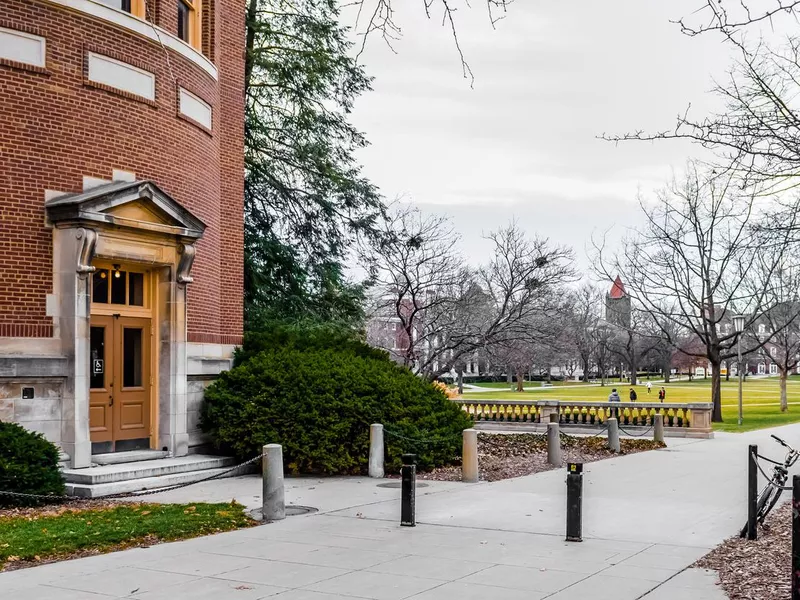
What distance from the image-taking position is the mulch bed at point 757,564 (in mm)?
7961

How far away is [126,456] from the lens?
15984mm

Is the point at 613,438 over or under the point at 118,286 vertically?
under

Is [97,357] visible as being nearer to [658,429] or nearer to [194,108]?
[194,108]

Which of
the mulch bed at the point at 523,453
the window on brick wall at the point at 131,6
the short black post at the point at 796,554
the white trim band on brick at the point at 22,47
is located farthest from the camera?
the mulch bed at the point at 523,453

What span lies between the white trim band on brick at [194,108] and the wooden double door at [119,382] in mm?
4152

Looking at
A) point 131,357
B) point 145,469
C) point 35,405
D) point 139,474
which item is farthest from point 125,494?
point 131,357

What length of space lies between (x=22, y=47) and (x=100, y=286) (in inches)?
164

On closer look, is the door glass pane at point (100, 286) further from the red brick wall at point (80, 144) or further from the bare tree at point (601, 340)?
the bare tree at point (601, 340)

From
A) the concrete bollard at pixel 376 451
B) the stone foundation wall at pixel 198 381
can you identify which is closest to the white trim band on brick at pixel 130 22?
the stone foundation wall at pixel 198 381

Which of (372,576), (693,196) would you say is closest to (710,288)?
(693,196)

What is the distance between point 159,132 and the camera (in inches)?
679

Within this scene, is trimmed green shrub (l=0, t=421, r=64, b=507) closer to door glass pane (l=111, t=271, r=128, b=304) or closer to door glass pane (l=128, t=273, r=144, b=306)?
door glass pane (l=111, t=271, r=128, b=304)

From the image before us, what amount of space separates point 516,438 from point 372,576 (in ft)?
58.4

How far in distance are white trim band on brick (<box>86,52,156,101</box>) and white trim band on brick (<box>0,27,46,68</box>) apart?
2.73 feet
